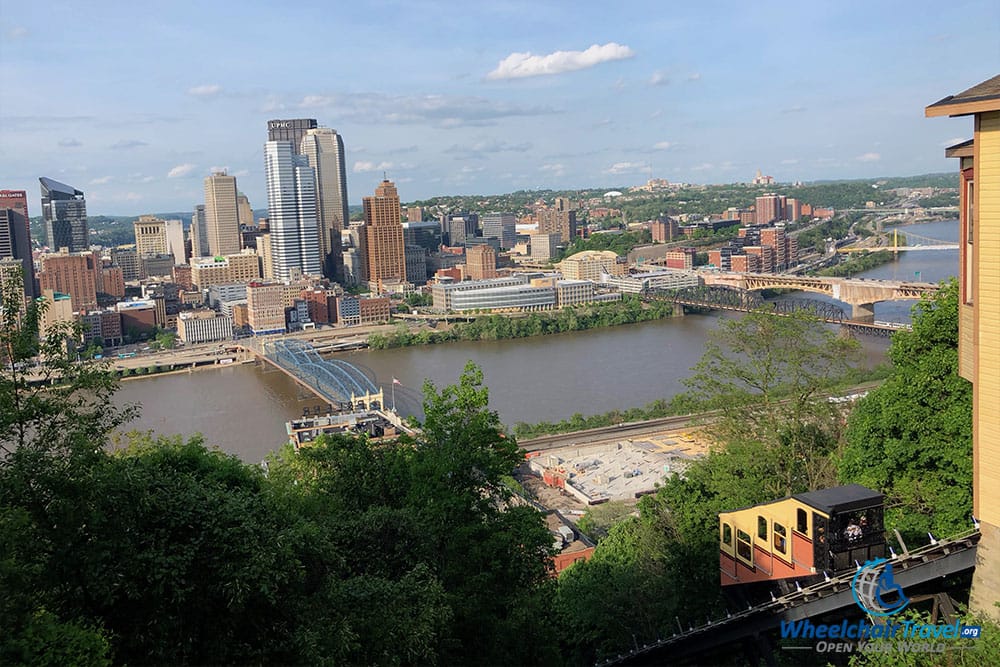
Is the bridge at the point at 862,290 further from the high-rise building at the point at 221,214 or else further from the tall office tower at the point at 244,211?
the tall office tower at the point at 244,211

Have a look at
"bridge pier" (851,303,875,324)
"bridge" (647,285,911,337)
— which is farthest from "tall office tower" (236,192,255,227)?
"bridge pier" (851,303,875,324)

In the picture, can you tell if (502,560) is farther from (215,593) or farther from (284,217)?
(284,217)

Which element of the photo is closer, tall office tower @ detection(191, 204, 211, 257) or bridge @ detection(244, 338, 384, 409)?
bridge @ detection(244, 338, 384, 409)

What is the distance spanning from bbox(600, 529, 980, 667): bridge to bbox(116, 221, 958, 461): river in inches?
327

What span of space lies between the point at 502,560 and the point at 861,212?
172 ft

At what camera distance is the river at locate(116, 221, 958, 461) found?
12.4 meters

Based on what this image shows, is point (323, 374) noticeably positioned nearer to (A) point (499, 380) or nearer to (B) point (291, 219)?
(A) point (499, 380)

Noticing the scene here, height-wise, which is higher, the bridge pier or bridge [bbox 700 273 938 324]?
bridge [bbox 700 273 938 324]

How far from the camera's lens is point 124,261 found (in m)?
34.6

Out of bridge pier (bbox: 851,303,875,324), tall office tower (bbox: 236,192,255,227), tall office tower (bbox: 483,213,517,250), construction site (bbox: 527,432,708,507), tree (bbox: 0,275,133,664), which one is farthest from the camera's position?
tall office tower (bbox: 236,192,255,227)

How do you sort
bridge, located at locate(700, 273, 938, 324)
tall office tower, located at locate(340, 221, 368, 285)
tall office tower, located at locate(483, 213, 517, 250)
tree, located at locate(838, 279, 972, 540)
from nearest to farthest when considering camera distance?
tree, located at locate(838, 279, 972, 540) → bridge, located at locate(700, 273, 938, 324) → tall office tower, located at locate(340, 221, 368, 285) → tall office tower, located at locate(483, 213, 517, 250)

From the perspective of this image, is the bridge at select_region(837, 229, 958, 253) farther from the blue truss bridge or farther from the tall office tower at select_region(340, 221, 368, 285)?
the blue truss bridge

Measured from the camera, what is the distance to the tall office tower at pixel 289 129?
147 feet

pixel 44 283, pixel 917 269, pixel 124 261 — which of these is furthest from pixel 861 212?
pixel 44 283
